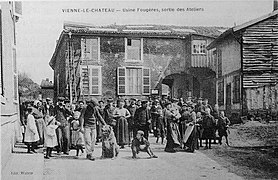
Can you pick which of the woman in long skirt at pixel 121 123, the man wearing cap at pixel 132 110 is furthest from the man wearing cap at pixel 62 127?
the man wearing cap at pixel 132 110

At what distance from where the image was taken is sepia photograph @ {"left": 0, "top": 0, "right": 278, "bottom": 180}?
3391mm

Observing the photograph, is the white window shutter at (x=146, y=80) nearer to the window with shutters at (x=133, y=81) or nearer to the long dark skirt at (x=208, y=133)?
the window with shutters at (x=133, y=81)

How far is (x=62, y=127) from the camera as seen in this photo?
349cm

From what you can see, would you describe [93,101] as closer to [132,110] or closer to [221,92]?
[132,110]

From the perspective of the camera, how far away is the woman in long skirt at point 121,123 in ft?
11.3

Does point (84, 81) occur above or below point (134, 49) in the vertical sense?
below

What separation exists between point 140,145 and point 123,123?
0.85ft

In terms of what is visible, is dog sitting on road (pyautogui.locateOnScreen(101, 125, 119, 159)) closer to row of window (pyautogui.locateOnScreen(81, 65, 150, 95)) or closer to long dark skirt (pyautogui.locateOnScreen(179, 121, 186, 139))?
row of window (pyautogui.locateOnScreen(81, 65, 150, 95))

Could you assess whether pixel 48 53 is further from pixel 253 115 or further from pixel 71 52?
pixel 253 115

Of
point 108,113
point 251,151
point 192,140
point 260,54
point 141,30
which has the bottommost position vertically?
point 251,151

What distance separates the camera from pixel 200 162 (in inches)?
136

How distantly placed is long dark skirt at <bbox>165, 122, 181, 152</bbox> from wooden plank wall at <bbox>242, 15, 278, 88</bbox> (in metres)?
0.77

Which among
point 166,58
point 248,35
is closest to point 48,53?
point 166,58

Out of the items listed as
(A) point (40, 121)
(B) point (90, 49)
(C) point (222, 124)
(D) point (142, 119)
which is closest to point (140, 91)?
(D) point (142, 119)
